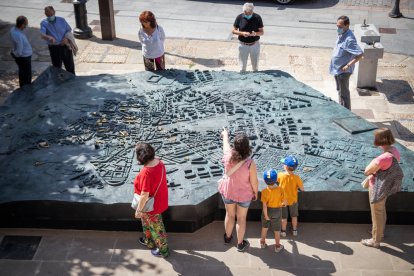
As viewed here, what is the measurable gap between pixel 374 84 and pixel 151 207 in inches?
244

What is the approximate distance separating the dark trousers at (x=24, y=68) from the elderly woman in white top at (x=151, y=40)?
206cm

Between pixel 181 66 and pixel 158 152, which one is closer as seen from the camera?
pixel 158 152

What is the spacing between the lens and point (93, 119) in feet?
27.2

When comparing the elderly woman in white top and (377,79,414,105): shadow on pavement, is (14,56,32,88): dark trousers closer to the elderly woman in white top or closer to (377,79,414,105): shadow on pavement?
the elderly woman in white top

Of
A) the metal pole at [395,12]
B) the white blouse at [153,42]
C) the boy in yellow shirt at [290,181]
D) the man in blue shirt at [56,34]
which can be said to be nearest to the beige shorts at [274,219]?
the boy in yellow shirt at [290,181]

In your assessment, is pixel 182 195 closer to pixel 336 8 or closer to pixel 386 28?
pixel 386 28

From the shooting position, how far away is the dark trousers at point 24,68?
33.2 ft

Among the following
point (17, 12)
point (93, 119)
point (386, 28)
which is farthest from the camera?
point (17, 12)

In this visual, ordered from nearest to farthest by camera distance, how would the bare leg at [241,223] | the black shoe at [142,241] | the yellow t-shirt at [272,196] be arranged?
the yellow t-shirt at [272,196], the bare leg at [241,223], the black shoe at [142,241]

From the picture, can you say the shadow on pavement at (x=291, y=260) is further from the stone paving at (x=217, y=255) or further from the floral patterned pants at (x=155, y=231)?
the floral patterned pants at (x=155, y=231)

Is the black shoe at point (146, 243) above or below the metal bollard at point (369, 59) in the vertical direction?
below

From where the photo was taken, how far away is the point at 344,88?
9203 millimetres

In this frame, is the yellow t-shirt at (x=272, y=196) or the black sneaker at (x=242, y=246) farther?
the black sneaker at (x=242, y=246)

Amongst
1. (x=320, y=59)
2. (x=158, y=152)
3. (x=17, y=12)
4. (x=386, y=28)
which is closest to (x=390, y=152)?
(x=158, y=152)
